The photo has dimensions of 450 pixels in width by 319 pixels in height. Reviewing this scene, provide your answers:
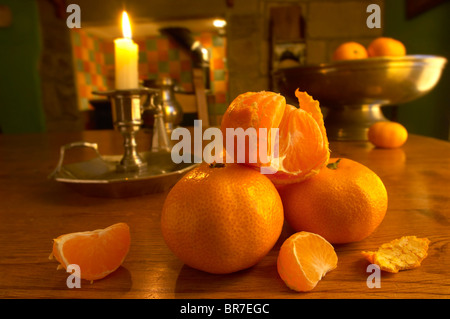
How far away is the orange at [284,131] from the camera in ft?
1.05

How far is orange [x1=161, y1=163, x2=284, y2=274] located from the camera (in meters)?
0.28

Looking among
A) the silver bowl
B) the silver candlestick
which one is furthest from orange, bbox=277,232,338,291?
the silver bowl

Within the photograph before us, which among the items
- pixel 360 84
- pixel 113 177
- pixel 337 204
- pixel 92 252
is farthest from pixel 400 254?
pixel 360 84

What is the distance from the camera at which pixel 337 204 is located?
33 cm

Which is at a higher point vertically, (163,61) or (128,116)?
(163,61)

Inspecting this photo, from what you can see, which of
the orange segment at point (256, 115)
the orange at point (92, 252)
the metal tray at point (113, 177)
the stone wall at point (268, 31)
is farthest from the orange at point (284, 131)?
the stone wall at point (268, 31)

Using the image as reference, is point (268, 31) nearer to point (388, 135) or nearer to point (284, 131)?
point (388, 135)

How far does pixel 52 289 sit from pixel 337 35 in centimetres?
333

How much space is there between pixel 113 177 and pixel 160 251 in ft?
1.12

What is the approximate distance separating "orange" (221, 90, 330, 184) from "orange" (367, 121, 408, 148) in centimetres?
73

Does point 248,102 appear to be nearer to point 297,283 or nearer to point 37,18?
point 297,283

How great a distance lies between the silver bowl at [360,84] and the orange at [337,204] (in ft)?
2.10

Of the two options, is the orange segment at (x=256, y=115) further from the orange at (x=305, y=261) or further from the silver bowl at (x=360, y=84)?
the silver bowl at (x=360, y=84)

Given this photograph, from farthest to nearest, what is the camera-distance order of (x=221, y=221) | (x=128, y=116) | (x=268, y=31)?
1. (x=268, y=31)
2. (x=128, y=116)
3. (x=221, y=221)
